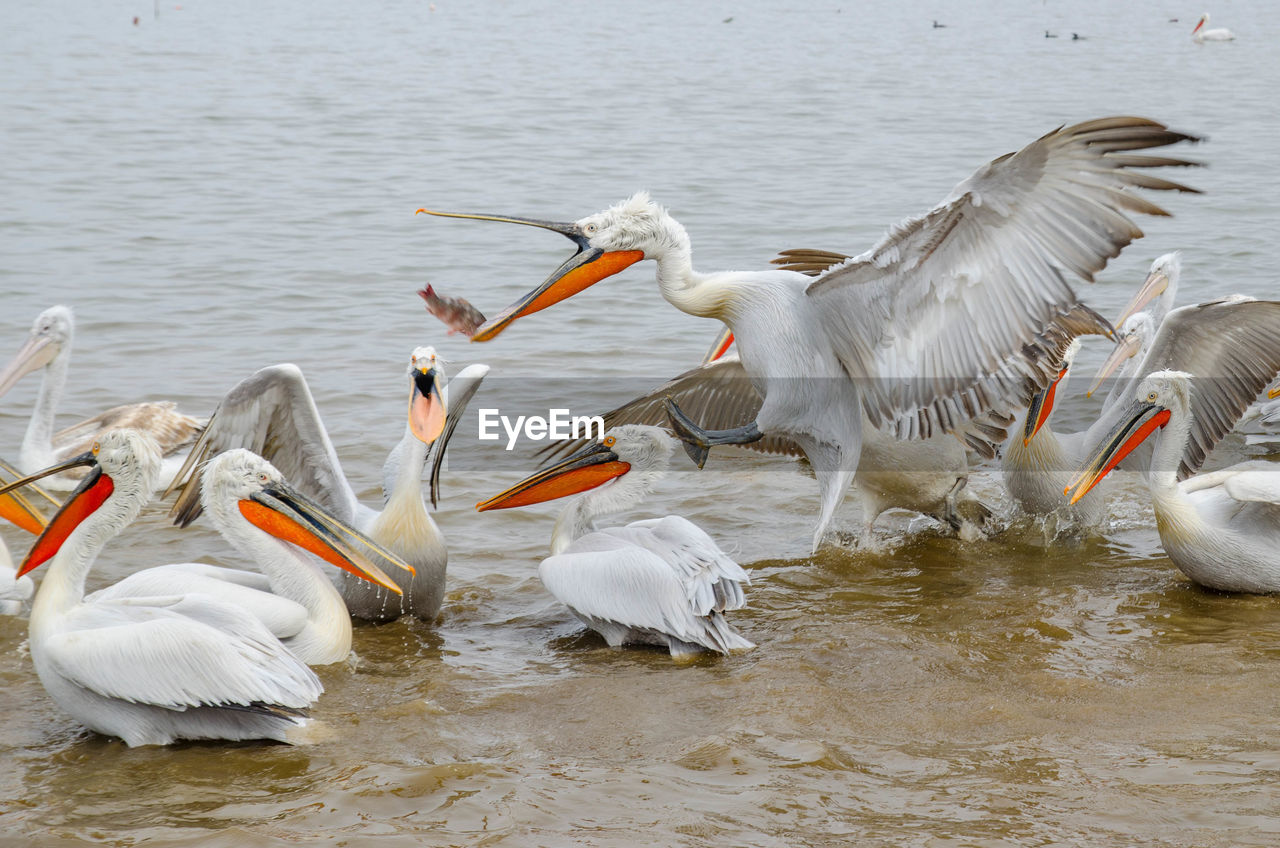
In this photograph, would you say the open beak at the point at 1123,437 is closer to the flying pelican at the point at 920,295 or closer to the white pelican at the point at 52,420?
the flying pelican at the point at 920,295

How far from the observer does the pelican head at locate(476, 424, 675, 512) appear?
460 cm

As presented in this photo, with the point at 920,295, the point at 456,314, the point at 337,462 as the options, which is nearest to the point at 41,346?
the point at 456,314

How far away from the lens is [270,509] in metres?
3.84

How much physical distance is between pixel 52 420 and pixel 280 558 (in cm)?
252

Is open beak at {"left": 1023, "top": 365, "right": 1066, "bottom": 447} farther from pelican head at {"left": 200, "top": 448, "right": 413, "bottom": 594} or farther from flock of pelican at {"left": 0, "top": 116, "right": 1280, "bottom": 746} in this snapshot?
pelican head at {"left": 200, "top": 448, "right": 413, "bottom": 594}

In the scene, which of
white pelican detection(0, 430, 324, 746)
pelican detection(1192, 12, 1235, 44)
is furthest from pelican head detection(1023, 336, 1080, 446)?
pelican detection(1192, 12, 1235, 44)

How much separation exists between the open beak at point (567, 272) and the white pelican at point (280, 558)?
2.69 ft

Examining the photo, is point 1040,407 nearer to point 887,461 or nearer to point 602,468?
point 887,461

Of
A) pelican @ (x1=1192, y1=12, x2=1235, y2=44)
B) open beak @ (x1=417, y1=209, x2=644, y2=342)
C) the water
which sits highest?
pelican @ (x1=1192, y1=12, x2=1235, y2=44)

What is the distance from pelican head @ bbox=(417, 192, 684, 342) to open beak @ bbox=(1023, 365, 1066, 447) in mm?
1387

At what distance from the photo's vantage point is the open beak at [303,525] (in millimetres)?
3814

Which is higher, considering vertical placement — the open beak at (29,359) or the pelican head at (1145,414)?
the pelican head at (1145,414)

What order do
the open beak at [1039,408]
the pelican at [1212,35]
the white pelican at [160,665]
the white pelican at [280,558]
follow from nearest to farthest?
1. the white pelican at [160,665]
2. the white pelican at [280,558]
3. the open beak at [1039,408]
4. the pelican at [1212,35]

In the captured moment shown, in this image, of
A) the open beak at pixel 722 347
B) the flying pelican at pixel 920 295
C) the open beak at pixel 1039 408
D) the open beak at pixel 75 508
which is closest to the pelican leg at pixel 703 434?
the flying pelican at pixel 920 295
